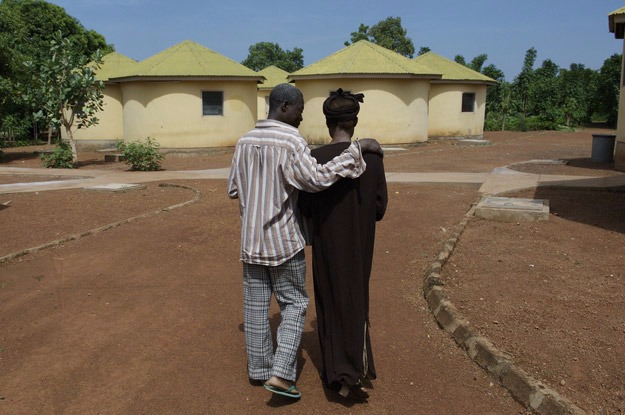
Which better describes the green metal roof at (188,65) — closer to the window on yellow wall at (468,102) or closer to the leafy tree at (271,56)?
the window on yellow wall at (468,102)

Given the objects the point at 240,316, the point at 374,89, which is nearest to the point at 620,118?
the point at 374,89

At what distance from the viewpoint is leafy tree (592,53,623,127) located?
41934 millimetres

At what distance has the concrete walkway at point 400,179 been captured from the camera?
11773 mm

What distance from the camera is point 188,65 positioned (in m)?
22.1

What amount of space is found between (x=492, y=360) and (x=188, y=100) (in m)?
19.7

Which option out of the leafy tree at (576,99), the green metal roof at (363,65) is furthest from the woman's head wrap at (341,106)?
the leafy tree at (576,99)

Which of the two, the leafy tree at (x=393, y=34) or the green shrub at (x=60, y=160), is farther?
the leafy tree at (x=393, y=34)

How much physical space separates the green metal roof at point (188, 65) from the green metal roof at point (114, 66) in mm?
2815

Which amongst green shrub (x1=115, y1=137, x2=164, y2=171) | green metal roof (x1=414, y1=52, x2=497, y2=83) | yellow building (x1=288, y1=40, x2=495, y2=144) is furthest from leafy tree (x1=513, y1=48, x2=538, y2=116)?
green shrub (x1=115, y1=137, x2=164, y2=171)

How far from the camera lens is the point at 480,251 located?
667cm

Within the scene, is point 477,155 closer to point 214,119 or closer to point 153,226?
point 214,119

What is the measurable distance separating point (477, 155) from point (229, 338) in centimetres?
1715

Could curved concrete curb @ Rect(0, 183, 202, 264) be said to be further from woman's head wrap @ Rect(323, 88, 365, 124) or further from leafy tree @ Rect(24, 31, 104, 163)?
leafy tree @ Rect(24, 31, 104, 163)

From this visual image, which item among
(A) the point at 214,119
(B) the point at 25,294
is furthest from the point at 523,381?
(A) the point at 214,119
